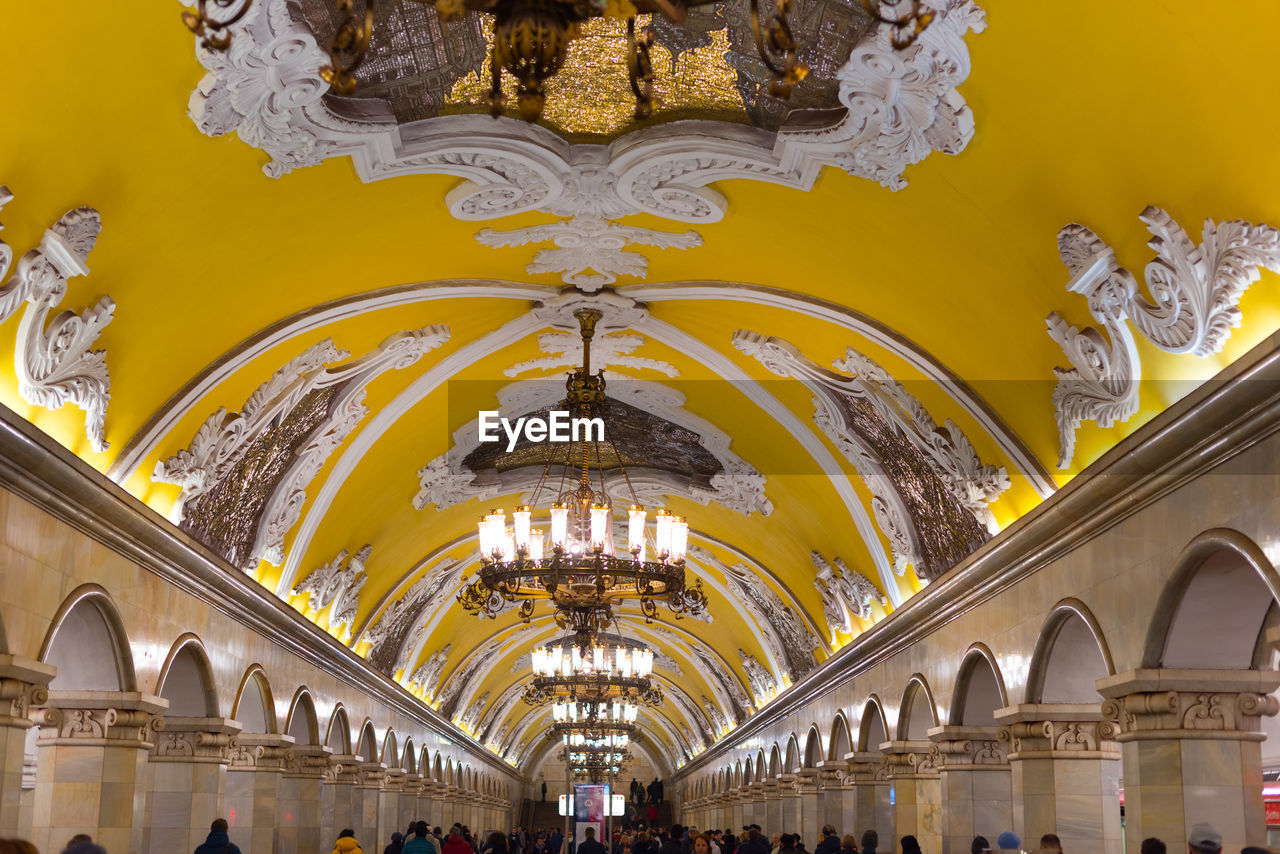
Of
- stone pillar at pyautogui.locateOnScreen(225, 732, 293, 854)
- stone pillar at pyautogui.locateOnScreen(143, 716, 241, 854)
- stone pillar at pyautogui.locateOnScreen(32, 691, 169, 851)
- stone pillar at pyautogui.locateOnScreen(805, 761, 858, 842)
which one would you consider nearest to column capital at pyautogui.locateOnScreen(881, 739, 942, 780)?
stone pillar at pyautogui.locateOnScreen(805, 761, 858, 842)

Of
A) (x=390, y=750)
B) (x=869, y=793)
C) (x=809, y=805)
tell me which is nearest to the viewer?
(x=869, y=793)

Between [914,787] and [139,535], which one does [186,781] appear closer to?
[139,535]

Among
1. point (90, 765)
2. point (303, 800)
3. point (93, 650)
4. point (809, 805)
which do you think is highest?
point (93, 650)

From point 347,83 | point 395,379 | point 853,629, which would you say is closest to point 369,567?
point 395,379

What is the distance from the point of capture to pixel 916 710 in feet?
50.0

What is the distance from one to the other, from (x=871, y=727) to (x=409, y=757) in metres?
12.1

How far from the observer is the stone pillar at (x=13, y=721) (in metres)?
7.32

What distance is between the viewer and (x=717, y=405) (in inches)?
563

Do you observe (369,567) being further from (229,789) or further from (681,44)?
(681,44)

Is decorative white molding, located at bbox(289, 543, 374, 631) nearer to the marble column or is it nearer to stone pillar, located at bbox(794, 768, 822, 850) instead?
stone pillar, located at bbox(794, 768, 822, 850)

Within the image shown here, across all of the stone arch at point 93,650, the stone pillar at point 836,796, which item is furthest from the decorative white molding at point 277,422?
the stone pillar at point 836,796

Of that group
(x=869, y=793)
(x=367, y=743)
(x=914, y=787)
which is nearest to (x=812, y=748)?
(x=869, y=793)

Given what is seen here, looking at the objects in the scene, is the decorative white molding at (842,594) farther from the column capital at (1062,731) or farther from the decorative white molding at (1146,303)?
the decorative white molding at (1146,303)

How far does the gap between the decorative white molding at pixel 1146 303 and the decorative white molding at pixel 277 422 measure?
6.03 m
